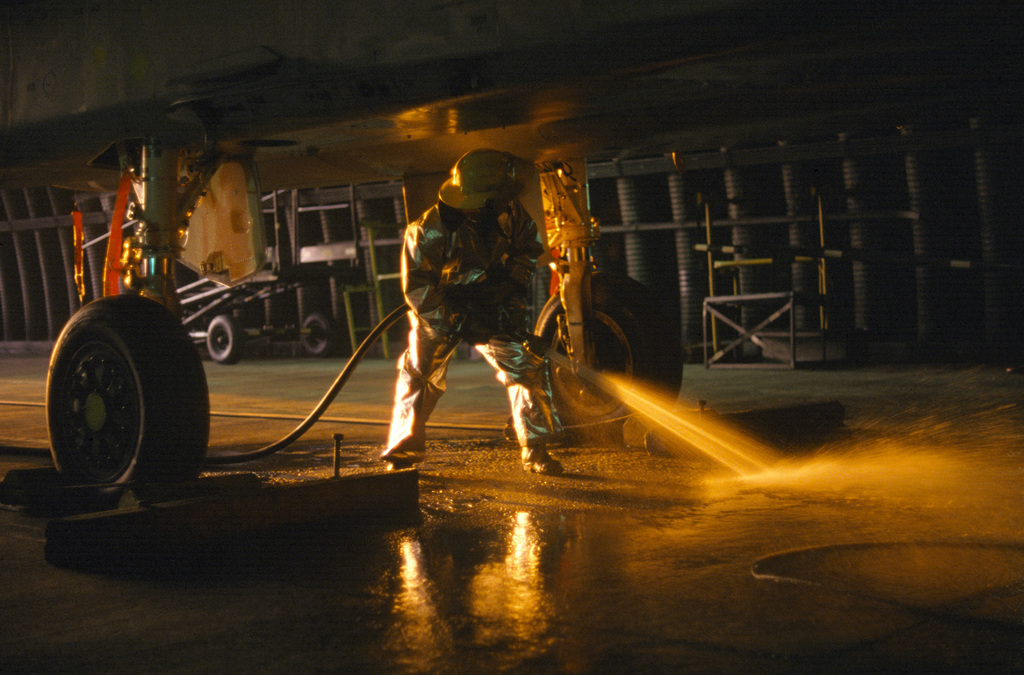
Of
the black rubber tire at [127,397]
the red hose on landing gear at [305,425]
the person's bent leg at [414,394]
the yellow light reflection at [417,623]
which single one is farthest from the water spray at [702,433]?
the yellow light reflection at [417,623]

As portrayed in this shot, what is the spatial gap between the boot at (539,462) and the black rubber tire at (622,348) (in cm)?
93

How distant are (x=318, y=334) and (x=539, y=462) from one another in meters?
10.7

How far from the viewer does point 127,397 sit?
379cm

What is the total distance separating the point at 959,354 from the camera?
32.4 ft

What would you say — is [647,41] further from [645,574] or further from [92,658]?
[92,658]

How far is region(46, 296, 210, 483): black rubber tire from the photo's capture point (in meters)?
3.62

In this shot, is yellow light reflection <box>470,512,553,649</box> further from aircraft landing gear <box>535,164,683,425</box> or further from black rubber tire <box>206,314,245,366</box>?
black rubber tire <box>206,314,245,366</box>

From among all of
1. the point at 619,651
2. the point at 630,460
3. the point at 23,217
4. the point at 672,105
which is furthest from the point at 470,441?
the point at 23,217

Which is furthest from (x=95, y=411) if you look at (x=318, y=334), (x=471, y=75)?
(x=318, y=334)

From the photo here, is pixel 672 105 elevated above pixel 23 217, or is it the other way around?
pixel 23 217

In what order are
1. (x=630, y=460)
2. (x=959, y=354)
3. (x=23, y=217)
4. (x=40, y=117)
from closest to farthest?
(x=40, y=117) < (x=630, y=460) < (x=959, y=354) < (x=23, y=217)

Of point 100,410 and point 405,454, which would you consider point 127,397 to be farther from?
point 405,454

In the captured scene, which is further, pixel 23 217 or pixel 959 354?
pixel 23 217

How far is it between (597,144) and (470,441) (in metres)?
1.92
